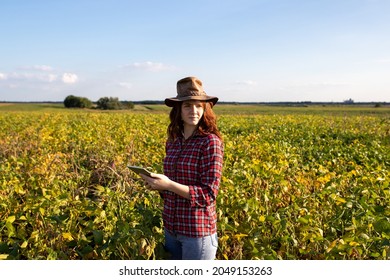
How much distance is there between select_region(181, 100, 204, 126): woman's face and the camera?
237 cm

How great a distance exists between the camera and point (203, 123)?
240 centimetres

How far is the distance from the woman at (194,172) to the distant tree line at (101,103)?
222ft

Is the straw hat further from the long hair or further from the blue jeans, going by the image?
the blue jeans

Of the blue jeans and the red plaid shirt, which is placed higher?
the red plaid shirt

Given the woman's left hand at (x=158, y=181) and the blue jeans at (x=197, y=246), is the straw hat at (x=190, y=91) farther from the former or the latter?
the blue jeans at (x=197, y=246)

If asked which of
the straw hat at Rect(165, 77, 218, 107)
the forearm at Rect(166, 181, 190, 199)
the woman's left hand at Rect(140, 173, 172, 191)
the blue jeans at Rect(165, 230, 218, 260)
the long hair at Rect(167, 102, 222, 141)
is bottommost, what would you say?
the blue jeans at Rect(165, 230, 218, 260)

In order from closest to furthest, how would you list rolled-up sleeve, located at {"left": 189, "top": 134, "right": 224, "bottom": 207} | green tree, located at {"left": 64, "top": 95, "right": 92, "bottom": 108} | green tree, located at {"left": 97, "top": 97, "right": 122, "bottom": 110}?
rolled-up sleeve, located at {"left": 189, "top": 134, "right": 224, "bottom": 207} → green tree, located at {"left": 97, "top": 97, "right": 122, "bottom": 110} → green tree, located at {"left": 64, "top": 95, "right": 92, "bottom": 108}

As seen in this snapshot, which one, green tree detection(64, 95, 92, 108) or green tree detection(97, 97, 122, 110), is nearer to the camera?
green tree detection(97, 97, 122, 110)

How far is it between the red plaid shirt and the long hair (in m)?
0.04

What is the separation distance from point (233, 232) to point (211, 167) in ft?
3.81

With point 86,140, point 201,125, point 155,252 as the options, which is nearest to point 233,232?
point 155,252

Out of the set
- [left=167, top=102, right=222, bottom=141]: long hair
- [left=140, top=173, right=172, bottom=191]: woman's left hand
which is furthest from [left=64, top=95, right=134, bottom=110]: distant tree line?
[left=140, top=173, right=172, bottom=191]: woman's left hand

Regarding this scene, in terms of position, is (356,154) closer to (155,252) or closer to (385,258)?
(385,258)

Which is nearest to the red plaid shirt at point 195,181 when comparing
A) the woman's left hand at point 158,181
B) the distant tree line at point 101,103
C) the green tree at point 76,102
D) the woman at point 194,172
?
the woman at point 194,172
